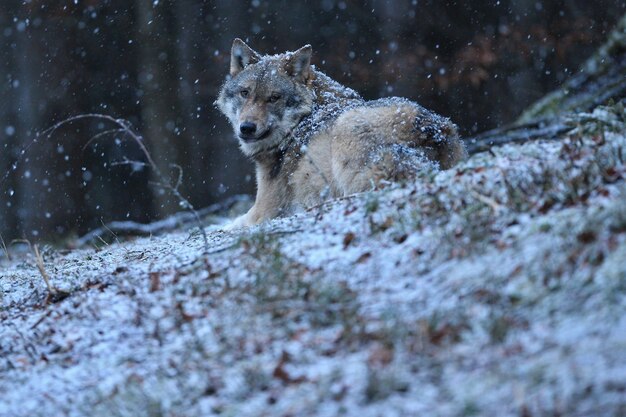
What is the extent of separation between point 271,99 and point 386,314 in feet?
16.7

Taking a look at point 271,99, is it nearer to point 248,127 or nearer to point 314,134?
point 248,127

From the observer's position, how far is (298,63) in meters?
8.54

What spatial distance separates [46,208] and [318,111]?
9.79 metres

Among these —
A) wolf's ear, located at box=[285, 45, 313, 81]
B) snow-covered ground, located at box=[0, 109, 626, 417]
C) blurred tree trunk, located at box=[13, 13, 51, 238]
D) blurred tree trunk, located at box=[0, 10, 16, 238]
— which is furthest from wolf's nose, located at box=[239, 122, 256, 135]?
blurred tree trunk, located at box=[0, 10, 16, 238]

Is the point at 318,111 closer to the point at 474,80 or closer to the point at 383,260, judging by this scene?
the point at 383,260

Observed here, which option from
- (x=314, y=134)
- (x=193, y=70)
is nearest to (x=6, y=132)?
(x=193, y=70)

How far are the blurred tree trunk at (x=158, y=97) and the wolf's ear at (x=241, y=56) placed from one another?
660 cm

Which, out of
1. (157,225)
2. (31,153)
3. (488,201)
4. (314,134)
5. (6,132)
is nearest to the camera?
(488,201)

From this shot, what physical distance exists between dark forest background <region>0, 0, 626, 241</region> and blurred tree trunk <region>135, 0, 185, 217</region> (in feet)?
0.09

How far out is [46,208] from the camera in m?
16.5

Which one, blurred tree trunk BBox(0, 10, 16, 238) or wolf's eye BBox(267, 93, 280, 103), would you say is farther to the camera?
blurred tree trunk BBox(0, 10, 16, 238)

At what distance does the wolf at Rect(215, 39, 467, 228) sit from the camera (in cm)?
716

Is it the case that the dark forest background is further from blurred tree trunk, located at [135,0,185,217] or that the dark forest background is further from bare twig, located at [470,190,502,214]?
Result: bare twig, located at [470,190,502,214]

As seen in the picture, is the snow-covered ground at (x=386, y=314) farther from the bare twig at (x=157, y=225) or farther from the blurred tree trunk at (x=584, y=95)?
the bare twig at (x=157, y=225)
